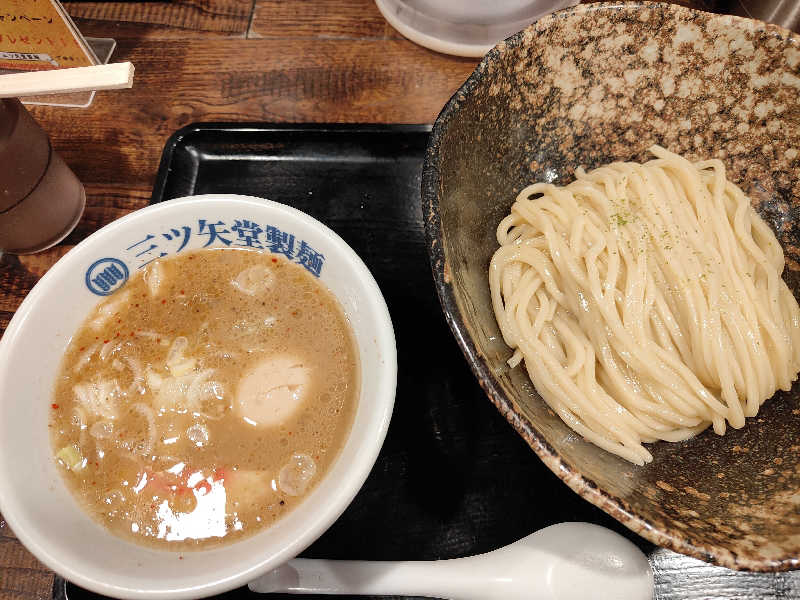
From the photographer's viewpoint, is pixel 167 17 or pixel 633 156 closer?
pixel 633 156

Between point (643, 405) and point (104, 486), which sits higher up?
point (643, 405)

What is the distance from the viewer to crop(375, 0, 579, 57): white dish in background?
2.27 m

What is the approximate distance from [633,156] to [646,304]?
584mm

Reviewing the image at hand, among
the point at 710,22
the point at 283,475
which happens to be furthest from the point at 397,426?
the point at 710,22

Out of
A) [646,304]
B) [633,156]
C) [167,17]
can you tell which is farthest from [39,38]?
[646,304]

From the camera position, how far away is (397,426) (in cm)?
159

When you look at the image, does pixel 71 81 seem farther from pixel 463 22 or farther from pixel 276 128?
pixel 463 22

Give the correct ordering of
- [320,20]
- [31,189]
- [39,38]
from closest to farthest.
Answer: [31,189] < [39,38] < [320,20]

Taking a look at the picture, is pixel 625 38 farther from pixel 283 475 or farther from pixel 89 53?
pixel 89 53

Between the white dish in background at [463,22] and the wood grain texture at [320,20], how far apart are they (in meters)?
0.12

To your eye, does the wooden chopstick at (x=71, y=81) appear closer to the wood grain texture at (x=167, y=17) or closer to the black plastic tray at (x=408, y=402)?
the black plastic tray at (x=408, y=402)

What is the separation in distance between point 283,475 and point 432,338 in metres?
0.66

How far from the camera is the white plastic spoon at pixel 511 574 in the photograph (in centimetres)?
126

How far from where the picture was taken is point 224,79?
2277 mm
